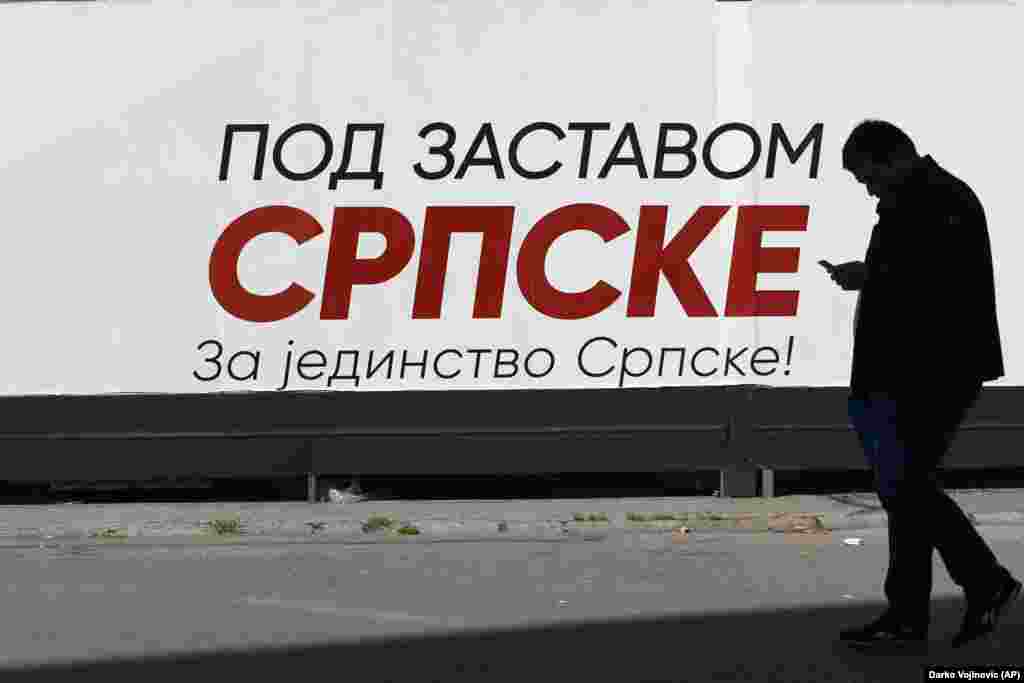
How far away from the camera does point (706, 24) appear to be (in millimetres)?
11562

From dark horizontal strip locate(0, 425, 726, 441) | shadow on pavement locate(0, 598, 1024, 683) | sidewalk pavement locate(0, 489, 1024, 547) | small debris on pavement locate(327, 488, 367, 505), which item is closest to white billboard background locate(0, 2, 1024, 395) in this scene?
dark horizontal strip locate(0, 425, 726, 441)

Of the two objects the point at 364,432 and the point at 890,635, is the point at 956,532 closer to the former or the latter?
the point at 890,635

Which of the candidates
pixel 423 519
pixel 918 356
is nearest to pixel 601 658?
pixel 918 356

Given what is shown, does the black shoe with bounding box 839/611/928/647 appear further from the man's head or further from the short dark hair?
the short dark hair

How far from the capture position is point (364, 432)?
1169 centimetres

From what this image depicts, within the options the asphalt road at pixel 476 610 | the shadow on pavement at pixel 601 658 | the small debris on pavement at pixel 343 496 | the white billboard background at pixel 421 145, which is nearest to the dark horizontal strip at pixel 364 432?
the white billboard background at pixel 421 145

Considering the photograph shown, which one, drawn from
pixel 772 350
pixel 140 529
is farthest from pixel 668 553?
pixel 140 529

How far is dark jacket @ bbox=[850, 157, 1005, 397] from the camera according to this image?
6617 millimetres

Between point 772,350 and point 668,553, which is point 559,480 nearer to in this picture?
point 772,350

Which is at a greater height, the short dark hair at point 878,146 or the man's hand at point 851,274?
the short dark hair at point 878,146

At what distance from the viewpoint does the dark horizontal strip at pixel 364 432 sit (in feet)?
37.9

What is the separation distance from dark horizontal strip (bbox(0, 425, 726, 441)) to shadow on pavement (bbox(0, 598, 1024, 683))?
4126 millimetres

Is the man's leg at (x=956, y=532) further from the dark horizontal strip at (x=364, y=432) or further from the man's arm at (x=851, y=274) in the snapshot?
the dark horizontal strip at (x=364, y=432)

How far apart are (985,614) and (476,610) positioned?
2292mm
